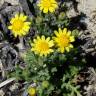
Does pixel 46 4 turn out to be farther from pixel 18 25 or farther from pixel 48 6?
pixel 18 25

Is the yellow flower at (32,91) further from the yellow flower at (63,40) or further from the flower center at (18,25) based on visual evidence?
Result: the flower center at (18,25)

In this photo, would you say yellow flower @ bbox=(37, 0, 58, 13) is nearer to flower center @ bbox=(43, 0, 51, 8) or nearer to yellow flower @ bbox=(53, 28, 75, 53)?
flower center @ bbox=(43, 0, 51, 8)

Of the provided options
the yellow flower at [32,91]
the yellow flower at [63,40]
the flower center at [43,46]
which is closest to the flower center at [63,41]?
the yellow flower at [63,40]

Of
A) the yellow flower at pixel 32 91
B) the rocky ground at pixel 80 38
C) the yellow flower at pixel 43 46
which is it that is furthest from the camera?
the rocky ground at pixel 80 38

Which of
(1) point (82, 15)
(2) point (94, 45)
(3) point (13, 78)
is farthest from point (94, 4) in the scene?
(3) point (13, 78)

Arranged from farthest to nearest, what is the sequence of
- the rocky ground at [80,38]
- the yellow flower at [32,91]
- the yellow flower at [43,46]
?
the rocky ground at [80,38], the yellow flower at [32,91], the yellow flower at [43,46]

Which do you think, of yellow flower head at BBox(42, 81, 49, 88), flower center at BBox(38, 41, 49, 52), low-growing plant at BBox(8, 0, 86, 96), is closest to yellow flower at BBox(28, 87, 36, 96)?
low-growing plant at BBox(8, 0, 86, 96)
